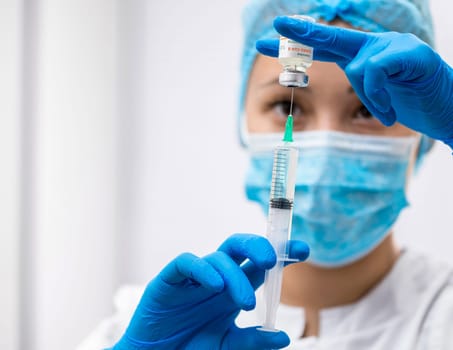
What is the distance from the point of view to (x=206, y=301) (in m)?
1.09

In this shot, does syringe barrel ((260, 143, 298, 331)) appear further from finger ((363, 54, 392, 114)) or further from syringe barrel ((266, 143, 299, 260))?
finger ((363, 54, 392, 114))

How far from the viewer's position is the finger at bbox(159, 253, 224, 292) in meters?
0.93

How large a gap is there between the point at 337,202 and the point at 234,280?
0.49 m

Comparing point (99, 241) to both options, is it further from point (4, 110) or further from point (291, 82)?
point (291, 82)

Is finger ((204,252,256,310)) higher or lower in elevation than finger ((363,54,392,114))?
lower

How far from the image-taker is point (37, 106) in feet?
6.54

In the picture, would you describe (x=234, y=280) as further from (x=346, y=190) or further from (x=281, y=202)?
(x=346, y=190)

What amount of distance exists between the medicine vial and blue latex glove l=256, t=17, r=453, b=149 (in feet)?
0.08

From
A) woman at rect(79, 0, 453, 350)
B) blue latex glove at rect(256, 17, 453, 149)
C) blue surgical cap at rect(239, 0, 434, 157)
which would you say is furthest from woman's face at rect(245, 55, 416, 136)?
blue latex glove at rect(256, 17, 453, 149)

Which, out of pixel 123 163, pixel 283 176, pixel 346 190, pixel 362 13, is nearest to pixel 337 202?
pixel 346 190

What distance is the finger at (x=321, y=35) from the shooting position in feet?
3.01

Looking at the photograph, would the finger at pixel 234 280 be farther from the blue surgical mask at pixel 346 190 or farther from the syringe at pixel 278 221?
the blue surgical mask at pixel 346 190

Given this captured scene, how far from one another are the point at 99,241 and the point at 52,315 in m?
0.35

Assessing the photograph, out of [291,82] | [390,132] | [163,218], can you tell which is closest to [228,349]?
[291,82]
